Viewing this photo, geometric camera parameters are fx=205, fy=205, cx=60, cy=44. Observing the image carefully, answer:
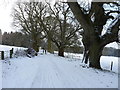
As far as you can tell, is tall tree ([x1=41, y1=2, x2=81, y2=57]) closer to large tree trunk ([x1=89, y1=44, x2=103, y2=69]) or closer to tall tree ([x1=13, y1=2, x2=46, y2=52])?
tall tree ([x1=13, y1=2, x2=46, y2=52])

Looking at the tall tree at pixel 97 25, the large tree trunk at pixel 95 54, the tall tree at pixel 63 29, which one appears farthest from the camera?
the tall tree at pixel 63 29

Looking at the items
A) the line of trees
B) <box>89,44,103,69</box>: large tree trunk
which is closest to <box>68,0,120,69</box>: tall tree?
<box>89,44,103,69</box>: large tree trunk

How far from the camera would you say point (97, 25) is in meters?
17.1

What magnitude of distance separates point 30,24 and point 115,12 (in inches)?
1277

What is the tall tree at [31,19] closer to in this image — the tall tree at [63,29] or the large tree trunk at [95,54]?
the tall tree at [63,29]

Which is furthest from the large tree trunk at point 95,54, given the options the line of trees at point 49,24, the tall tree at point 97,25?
the line of trees at point 49,24

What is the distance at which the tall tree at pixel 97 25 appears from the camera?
619 inches

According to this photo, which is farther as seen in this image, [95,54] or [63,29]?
[63,29]

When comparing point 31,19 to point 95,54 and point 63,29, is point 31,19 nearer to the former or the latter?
point 63,29

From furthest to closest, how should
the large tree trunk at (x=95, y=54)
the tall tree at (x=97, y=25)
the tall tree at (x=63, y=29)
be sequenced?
1. the tall tree at (x=63, y=29)
2. the large tree trunk at (x=95, y=54)
3. the tall tree at (x=97, y=25)

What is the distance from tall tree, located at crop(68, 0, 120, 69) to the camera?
619 inches

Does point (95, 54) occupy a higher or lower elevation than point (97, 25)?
lower

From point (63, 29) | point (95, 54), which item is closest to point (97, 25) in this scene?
point (95, 54)

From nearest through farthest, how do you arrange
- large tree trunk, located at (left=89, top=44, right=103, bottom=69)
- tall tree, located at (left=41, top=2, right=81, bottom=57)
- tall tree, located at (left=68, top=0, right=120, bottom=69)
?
tall tree, located at (left=68, top=0, right=120, bottom=69)
large tree trunk, located at (left=89, top=44, right=103, bottom=69)
tall tree, located at (left=41, top=2, right=81, bottom=57)
